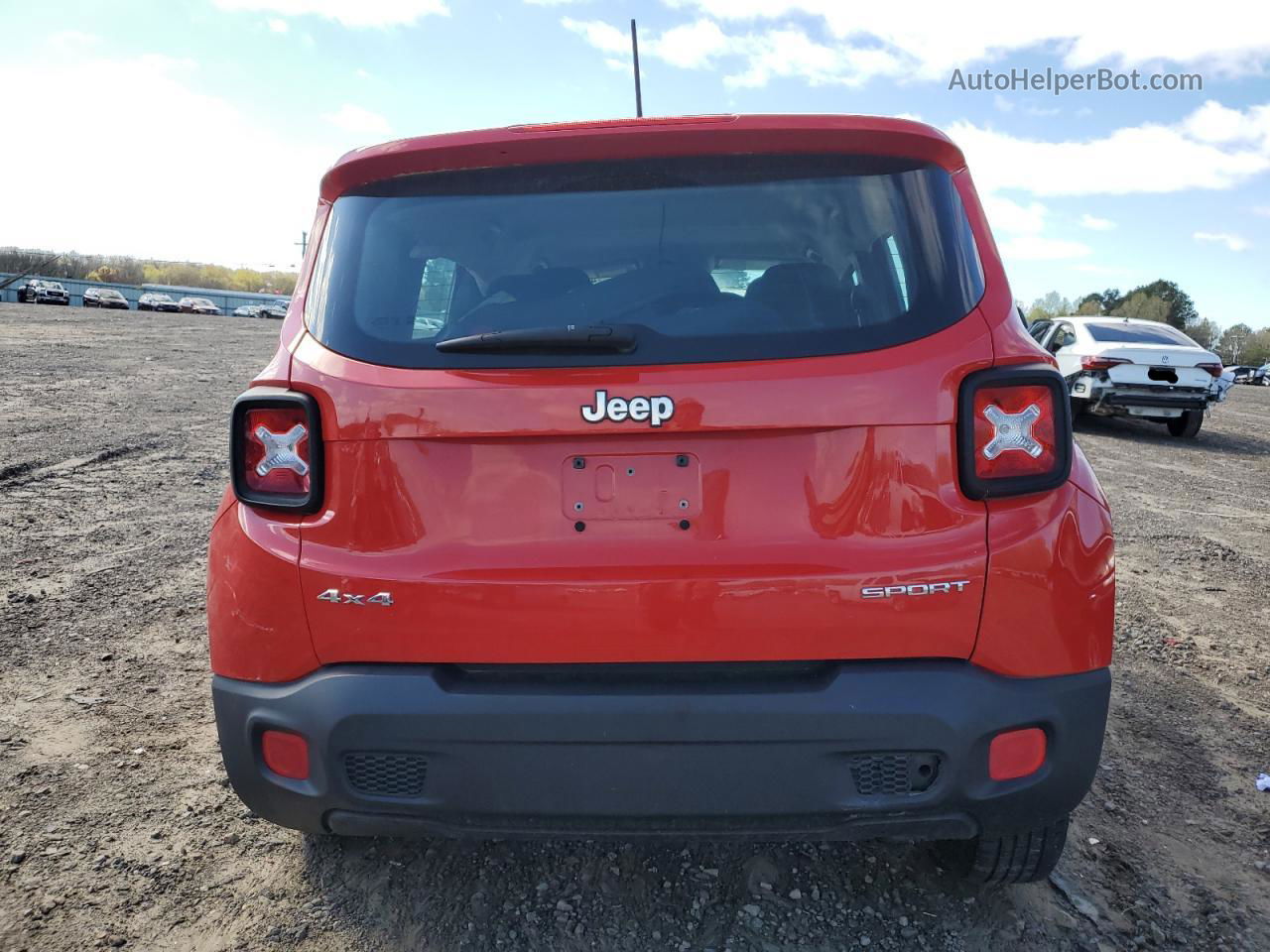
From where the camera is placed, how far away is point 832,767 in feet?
6.08

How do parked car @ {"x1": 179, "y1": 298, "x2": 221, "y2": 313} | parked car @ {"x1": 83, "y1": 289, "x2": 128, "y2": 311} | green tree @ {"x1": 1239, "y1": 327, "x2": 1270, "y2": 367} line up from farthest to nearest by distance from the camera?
green tree @ {"x1": 1239, "y1": 327, "x2": 1270, "y2": 367} < parked car @ {"x1": 179, "y1": 298, "x2": 221, "y2": 313} < parked car @ {"x1": 83, "y1": 289, "x2": 128, "y2": 311}

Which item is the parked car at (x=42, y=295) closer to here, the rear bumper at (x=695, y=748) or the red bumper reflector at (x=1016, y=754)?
the rear bumper at (x=695, y=748)

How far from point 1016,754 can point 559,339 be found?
4.27 ft

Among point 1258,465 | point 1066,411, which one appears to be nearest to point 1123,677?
point 1066,411

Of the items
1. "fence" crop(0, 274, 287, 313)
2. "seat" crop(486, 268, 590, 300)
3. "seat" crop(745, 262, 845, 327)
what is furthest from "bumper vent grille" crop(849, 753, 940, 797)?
"fence" crop(0, 274, 287, 313)

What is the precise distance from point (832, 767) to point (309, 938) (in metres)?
1.39

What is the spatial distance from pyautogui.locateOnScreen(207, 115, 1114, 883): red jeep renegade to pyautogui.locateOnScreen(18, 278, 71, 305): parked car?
63338 mm

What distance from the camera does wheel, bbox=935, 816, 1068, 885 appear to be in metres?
2.23

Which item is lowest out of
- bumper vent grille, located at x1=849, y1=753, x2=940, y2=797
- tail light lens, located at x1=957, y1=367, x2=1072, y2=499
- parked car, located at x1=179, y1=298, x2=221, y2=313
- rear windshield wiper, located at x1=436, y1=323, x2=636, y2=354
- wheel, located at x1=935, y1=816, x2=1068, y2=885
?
wheel, located at x1=935, y1=816, x2=1068, y2=885

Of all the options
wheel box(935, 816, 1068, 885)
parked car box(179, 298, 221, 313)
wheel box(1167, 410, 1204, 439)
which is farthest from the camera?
parked car box(179, 298, 221, 313)

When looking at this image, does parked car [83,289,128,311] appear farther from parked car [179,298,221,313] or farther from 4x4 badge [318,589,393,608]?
4x4 badge [318,589,393,608]

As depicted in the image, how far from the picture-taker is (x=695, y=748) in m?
1.85

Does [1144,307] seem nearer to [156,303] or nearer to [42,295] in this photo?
[156,303]

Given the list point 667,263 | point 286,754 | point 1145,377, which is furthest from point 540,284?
point 1145,377
